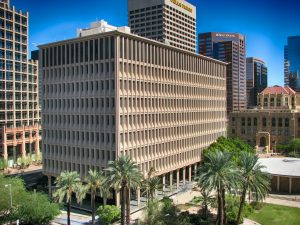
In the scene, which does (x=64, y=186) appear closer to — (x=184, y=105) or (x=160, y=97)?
(x=160, y=97)

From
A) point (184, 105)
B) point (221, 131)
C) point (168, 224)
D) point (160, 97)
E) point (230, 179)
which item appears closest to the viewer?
point (230, 179)

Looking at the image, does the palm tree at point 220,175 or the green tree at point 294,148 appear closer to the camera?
the palm tree at point 220,175

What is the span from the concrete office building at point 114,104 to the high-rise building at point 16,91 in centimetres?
4954

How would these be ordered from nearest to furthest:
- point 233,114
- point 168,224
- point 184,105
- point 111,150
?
point 168,224 → point 111,150 → point 184,105 → point 233,114

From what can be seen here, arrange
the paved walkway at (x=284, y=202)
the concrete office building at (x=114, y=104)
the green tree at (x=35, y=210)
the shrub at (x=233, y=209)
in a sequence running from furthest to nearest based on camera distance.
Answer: the paved walkway at (x=284, y=202) → the concrete office building at (x=114, y=104) → the shrub at (x=233, y=209) → the green tree at (x=35, y=210)

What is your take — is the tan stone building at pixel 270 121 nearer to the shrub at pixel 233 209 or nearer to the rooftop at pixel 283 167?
the rooftop at pixel 283 167

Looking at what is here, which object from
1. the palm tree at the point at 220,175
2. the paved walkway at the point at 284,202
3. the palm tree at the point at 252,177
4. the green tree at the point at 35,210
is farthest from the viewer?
the paved walkway at the point at 284,202

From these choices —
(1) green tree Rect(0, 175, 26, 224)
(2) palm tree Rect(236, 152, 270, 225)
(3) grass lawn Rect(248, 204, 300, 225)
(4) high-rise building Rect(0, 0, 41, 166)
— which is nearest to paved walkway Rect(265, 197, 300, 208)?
(3) grass lawn Rect(248, 204, 300, 225)

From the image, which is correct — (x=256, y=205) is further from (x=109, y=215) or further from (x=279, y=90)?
(x=279, y=90)

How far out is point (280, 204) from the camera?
281 ft

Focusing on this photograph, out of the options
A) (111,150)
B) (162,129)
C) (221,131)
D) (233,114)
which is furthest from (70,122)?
(233,114)

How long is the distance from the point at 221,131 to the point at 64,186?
8494cm

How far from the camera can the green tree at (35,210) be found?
67.6m

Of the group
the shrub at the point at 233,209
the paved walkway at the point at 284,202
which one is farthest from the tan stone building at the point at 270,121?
the shrub at the point at 233,209
